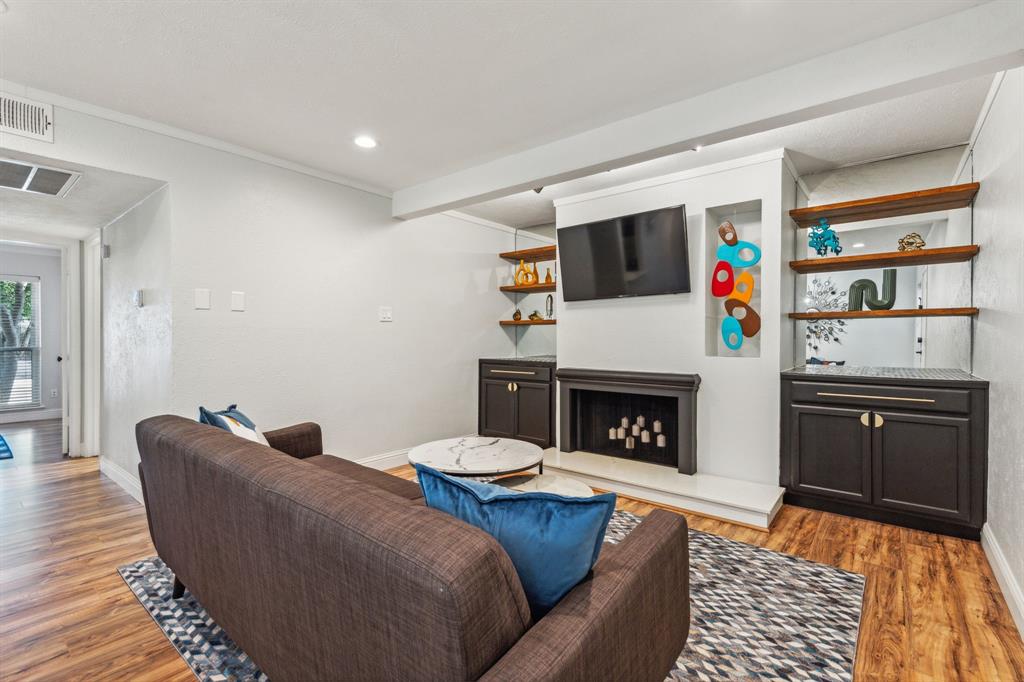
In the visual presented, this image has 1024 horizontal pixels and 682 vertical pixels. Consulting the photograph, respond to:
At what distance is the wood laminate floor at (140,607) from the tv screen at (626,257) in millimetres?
1635

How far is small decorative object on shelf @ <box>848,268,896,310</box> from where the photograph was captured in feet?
10.6

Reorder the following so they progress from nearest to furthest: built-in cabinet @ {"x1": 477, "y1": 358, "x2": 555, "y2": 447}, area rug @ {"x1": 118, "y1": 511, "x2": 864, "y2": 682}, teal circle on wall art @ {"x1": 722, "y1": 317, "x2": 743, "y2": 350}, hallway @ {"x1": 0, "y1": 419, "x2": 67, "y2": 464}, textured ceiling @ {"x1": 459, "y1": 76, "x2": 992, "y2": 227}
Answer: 1. area rug @ {"x1": 118, "y1": 511, "x2": 864, "y2": 682}
2. textured ceiling @ {"x1": 459, "y1": 76, "x2": 992, "y2": 227}
3. teal circle on wall art @ {"x1": 722, "y1": 317, "x2": 743, "y2": 350}
4. hallway @ {"x1": 0, "y1": 419, "x2": 67, "y2": 464}
5. built-in cabinet @ {"x1": 477, "y1": 358, "x2": 555, "y2": 447}

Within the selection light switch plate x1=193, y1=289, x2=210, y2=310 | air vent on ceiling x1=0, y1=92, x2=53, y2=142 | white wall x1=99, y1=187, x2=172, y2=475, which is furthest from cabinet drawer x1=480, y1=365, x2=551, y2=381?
air vent on ceiling x1=0, y1=92, x2=53, y2=142

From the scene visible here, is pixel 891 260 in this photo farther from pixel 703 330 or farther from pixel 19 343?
pixel 19 343

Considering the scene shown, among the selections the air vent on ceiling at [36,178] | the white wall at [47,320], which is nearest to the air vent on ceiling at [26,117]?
the air vent on ceiling at [36,178]

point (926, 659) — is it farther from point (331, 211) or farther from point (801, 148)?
point (331, 211)

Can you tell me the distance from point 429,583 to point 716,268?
3278 mm

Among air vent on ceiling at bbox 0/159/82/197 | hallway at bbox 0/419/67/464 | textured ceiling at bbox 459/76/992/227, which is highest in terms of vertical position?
textured ceiling at bbox 459/76/992/227

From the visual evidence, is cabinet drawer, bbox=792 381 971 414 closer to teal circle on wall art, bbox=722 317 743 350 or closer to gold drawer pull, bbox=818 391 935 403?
gold drawer pull, bbox=818 391 935 403

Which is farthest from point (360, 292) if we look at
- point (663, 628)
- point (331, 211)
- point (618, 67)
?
point (663, 628)

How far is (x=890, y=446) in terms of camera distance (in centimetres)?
285

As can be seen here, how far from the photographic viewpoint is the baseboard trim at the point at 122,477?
323cm

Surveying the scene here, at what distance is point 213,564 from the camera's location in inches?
60.9

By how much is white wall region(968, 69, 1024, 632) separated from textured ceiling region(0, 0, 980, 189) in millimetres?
844
